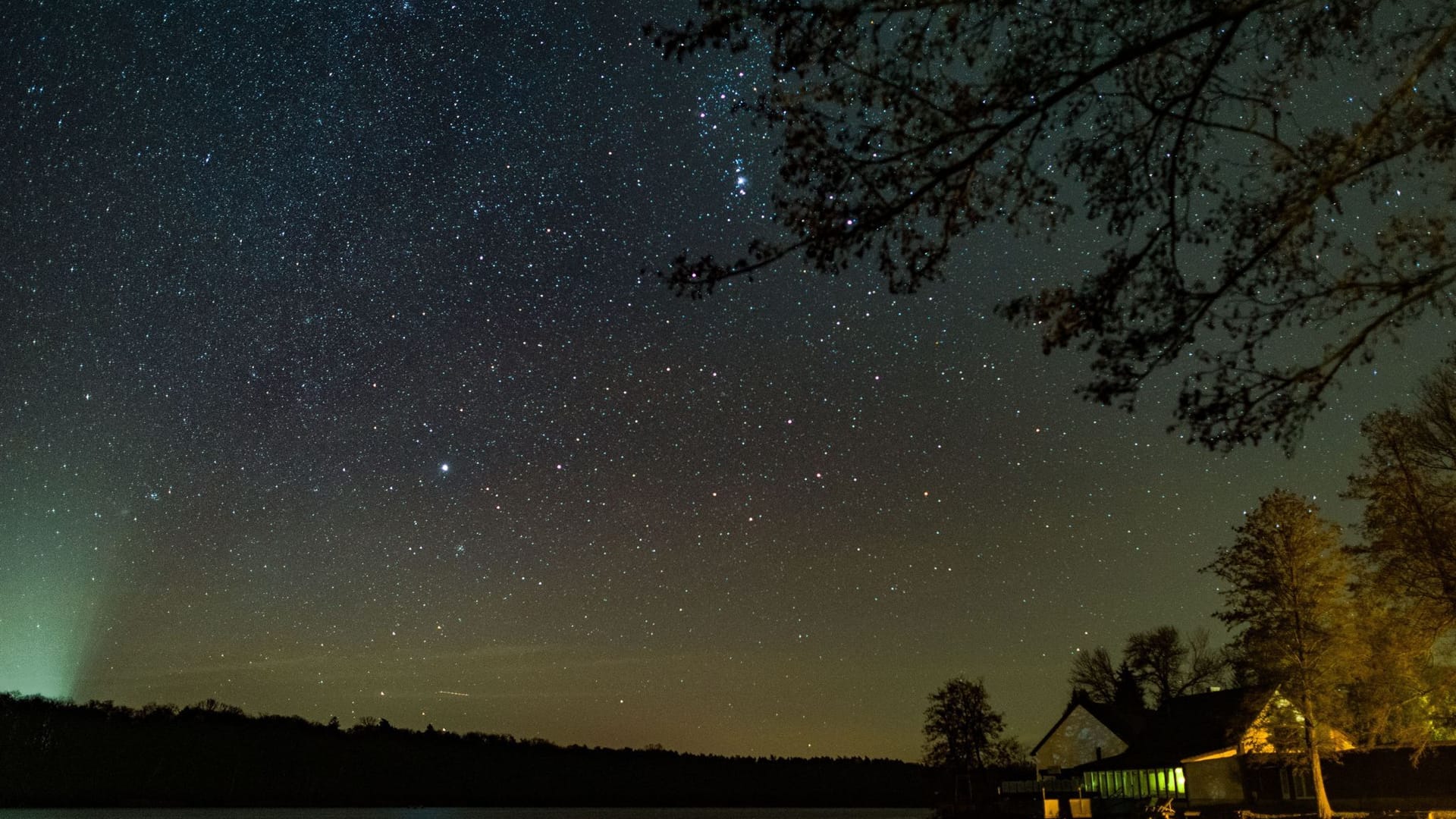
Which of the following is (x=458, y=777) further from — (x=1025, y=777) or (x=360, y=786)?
(x=1025, y=777)

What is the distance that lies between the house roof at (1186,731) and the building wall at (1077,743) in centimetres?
175

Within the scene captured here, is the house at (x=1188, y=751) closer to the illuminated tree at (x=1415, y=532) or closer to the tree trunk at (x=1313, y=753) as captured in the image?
the tree trunk at (x=1313, y=753)

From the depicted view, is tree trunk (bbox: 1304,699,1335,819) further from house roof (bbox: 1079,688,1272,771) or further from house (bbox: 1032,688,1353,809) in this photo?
house roof (bbox: 1079,688,1272,771)

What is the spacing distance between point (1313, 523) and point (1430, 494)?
9.93 metres

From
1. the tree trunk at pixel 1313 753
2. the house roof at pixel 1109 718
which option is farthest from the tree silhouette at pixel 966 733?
the tree trunk at pixel 1313 753

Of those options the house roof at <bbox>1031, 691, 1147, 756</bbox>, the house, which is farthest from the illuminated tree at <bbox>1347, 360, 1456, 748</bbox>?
the house roof at <bbox>1031, 691, 1147, 756</bbox>

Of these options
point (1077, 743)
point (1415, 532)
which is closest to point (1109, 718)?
point (1077, 743)

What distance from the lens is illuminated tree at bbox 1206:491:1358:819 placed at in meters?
31.4

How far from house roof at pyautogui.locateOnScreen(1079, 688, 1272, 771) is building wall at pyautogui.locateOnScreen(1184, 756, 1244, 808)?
576 mm

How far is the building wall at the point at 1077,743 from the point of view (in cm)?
5431

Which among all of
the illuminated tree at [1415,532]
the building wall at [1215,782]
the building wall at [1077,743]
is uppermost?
the illuminated tree at [1415,532]

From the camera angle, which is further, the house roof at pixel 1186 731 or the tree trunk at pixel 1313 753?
the house roof at pixel 1186 731

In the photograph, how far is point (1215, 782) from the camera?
41.2 m

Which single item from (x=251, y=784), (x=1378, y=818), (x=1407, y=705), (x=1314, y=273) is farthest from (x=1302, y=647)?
(x=251, y=784)
